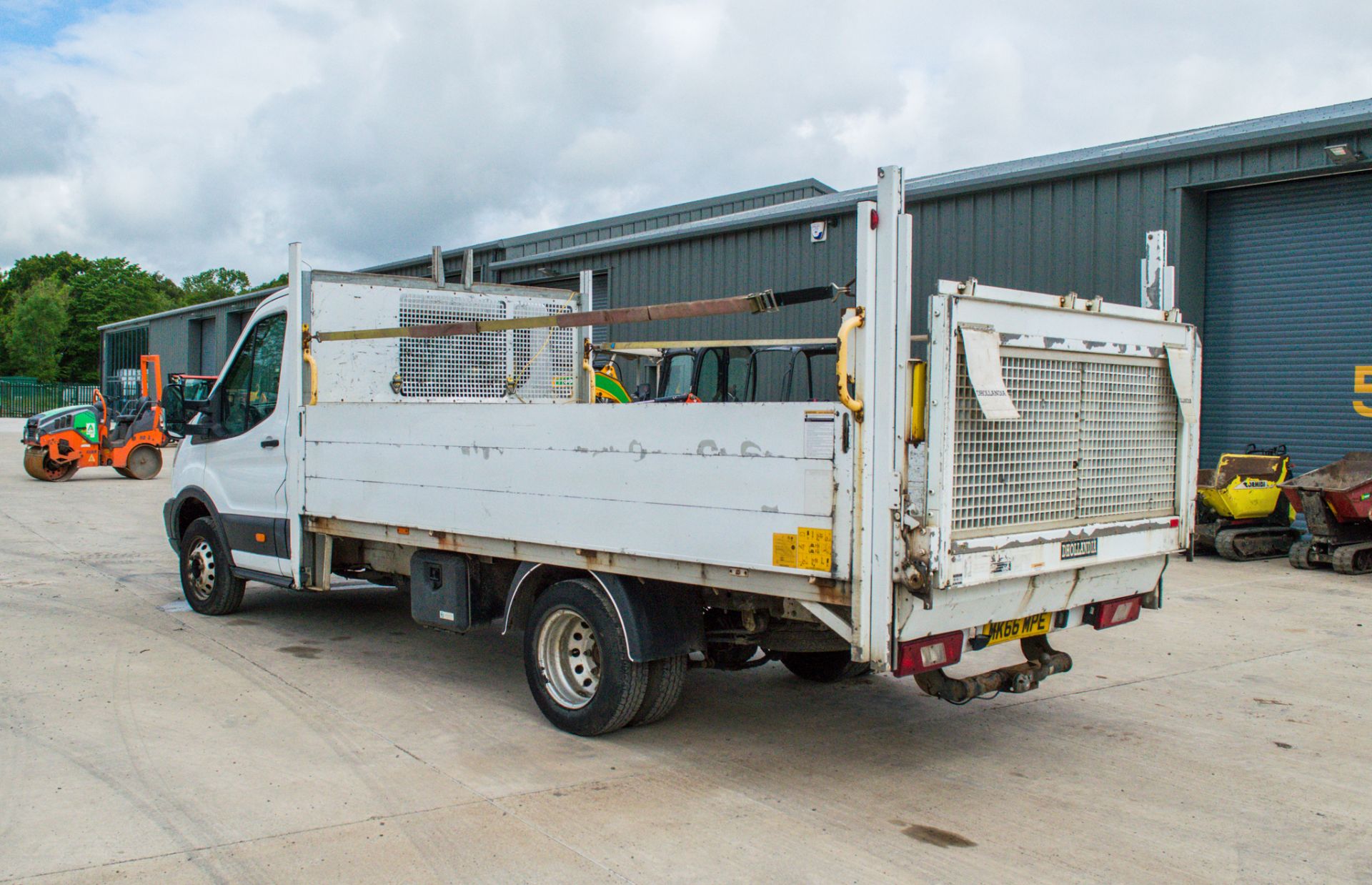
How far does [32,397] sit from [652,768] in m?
55.6

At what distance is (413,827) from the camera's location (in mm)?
4195

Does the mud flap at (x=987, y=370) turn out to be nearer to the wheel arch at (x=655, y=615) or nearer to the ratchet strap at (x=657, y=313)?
the ratchet strap at (x=657, y=313)

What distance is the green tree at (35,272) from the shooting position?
88125 millimetres

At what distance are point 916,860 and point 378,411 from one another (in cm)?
397

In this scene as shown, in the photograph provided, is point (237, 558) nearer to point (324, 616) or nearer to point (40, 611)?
point (324, 616)

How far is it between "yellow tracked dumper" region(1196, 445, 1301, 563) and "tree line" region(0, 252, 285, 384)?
66.5 meters

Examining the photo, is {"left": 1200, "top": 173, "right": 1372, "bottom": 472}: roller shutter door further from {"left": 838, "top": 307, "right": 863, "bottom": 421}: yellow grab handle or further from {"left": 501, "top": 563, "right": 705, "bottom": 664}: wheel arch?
{"left": 838, "top": 307, "right": 863, "bottom": 421}: yellow grab handle

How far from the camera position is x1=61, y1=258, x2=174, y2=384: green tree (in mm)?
74250

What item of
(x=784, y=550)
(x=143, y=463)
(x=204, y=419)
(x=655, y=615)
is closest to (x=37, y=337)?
(x=143, y=463)

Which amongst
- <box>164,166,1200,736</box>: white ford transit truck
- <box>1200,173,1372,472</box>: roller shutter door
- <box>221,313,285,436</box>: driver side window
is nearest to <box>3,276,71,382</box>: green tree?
<box>221,313,285,436</box>: driver side window

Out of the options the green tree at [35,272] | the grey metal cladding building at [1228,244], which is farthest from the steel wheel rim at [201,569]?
the green tree at [35,272]

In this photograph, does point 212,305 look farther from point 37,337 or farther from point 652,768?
point 37,337

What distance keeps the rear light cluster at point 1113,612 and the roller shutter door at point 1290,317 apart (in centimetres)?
912

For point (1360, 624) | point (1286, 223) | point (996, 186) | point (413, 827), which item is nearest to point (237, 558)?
point (413, 827)
